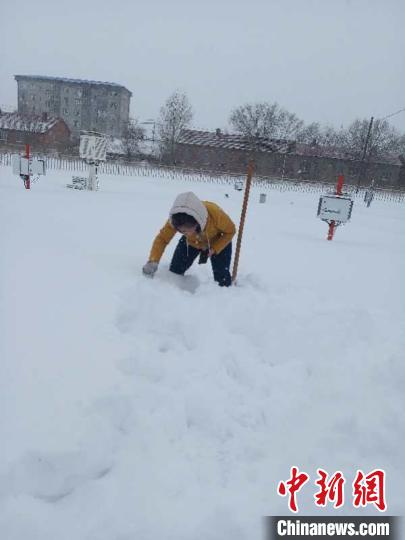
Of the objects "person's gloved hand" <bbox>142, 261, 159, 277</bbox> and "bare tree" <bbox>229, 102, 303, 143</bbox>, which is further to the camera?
"bare tree" <bbox>229, 102, 303, 143</bbox>

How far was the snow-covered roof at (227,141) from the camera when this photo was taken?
124 ft

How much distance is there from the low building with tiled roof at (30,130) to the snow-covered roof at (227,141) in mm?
11638

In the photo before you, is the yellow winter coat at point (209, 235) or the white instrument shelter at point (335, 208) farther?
the white instrument shelter at point (335, 208)

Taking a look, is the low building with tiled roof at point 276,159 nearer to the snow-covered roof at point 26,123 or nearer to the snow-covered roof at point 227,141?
the snow-covered roof at point 227,141

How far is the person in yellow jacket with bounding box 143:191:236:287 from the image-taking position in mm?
3064

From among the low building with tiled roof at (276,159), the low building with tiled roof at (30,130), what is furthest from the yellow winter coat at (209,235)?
the low building with tiled roof at (276,159)

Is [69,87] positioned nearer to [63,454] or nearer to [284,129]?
[284,129]

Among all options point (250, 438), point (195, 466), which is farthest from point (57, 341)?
point (250, 438)

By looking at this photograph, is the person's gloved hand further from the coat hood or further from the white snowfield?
the coat hood

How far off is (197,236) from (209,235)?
12cm

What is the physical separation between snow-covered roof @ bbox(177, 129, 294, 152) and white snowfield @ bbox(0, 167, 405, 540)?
1424 inches

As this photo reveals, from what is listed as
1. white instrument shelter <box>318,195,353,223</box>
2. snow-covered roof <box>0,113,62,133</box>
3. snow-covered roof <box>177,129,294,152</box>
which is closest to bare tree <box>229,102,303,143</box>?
snow-covered roof <box>177,129,294,152</box>

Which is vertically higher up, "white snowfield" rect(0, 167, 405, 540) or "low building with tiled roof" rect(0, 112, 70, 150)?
"low building with tiled roof" rect(0, 112, 70, 150)

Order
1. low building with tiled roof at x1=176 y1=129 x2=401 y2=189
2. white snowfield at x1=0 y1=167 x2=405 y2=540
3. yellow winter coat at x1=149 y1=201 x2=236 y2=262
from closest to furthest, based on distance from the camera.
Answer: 1. white snowfield at x1=0 y1=167 x2=405 y2=540
2. yellow winter coat at x1=149 y1=201 x2=236 y2=262
3. low building with tiled roof at x1=176 y1=129 x2=401 y2=189
